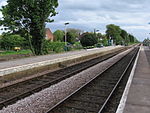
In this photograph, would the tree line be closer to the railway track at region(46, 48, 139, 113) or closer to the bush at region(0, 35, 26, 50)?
the bush at region(0, 35, 26, 50)

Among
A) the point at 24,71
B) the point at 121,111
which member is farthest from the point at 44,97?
the point at 24,71

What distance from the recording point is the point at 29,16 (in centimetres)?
2638

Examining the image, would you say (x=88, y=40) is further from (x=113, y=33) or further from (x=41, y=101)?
(x=113, y=33)

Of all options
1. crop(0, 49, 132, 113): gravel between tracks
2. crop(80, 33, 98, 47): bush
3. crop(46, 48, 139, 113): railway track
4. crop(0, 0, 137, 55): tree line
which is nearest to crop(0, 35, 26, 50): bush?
crop(0, 0, 137, 55): tree line

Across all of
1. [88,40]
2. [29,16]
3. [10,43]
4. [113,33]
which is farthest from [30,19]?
[113,33]

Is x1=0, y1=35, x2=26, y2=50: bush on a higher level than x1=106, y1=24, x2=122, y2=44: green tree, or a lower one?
lower

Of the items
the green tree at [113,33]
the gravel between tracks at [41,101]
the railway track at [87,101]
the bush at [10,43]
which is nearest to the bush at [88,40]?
the bush at [10,43]

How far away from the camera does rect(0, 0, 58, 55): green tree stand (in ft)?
84.8

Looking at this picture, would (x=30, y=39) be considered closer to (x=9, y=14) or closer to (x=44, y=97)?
(x=9, y=14)

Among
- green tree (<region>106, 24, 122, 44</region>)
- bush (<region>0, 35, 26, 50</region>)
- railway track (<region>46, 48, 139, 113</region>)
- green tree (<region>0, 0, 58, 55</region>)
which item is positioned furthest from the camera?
green tree (<region>106, 24, 122, 44</region>)

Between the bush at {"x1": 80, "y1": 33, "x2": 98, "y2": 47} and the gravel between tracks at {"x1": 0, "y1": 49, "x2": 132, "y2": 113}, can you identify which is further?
the bush at {"x1": 80, "y1": 33, "x2": 98, "y2": 47}

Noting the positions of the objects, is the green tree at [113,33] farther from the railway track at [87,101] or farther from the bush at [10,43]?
the railway track at [87,101]

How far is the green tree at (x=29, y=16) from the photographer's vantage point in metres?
25.8

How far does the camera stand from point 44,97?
844 centimetres
